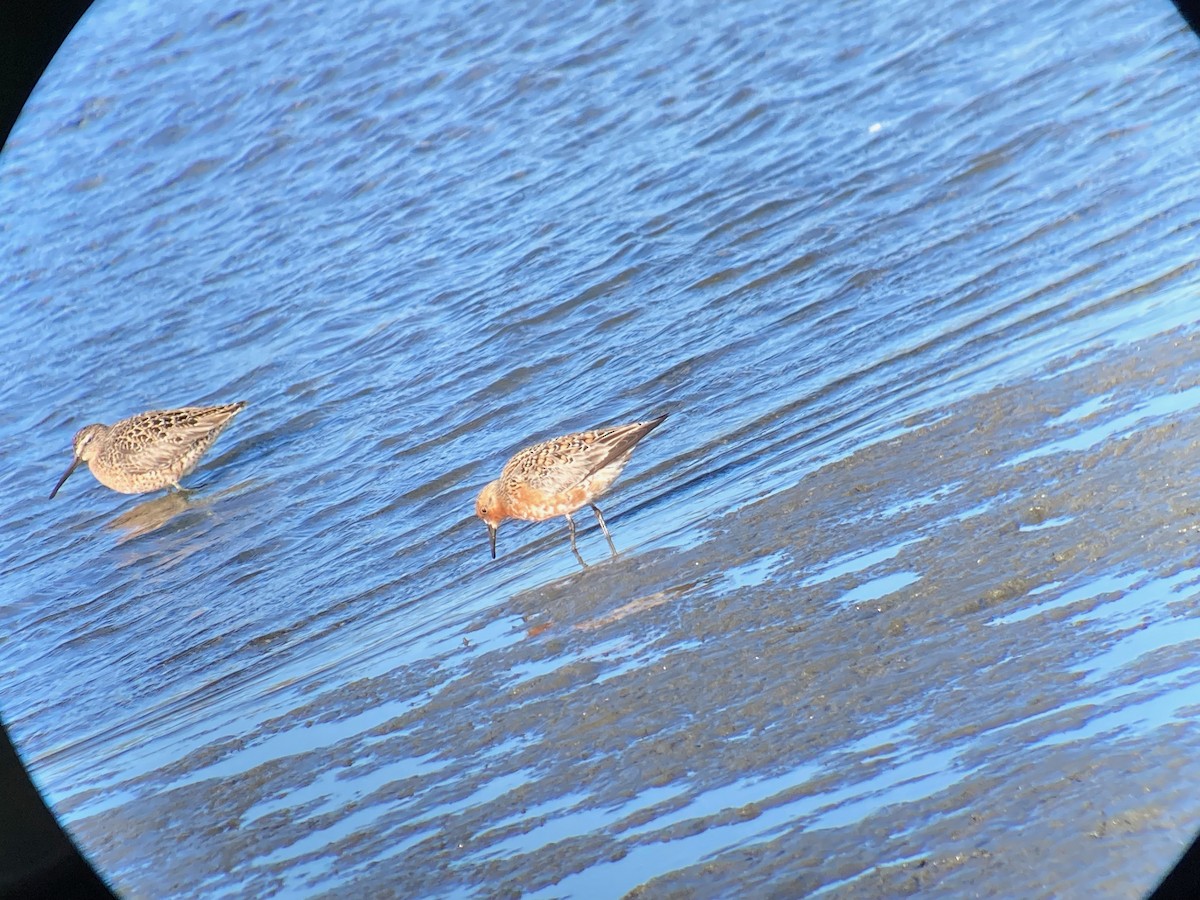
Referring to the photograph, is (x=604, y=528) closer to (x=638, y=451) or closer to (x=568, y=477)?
(x=568, y=477)

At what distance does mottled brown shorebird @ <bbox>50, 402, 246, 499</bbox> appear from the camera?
8.21 m

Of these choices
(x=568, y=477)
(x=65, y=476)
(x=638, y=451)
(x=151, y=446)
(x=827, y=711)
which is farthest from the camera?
(x=65, y=476)

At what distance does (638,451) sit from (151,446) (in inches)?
125

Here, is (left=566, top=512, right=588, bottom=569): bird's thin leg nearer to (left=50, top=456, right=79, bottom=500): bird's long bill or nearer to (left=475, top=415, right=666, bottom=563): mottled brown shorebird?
(left=475, top=415, right=666, bottom=563): mottled brown shorebird

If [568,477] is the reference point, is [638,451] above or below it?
below

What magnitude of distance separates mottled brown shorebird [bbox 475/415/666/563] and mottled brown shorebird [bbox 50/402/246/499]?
9.19 ft

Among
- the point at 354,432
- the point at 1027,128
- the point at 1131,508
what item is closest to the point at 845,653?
the point at 1131,508

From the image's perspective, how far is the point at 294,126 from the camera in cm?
1045

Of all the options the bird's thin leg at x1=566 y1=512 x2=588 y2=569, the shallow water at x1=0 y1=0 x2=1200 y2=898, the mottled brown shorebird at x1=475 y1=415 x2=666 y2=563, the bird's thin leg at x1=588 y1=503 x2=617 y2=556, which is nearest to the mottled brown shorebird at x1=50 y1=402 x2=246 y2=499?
the shallow water at x1=0 y1=0 x2=1200 y2=898

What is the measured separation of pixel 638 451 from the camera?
6879 millimetres

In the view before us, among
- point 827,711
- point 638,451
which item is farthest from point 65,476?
point 827,711

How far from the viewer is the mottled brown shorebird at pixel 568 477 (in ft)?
19.9

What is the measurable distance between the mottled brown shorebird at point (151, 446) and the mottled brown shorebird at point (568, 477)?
280cm

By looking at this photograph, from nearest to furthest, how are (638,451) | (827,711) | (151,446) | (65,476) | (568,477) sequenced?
(827,711) → (568,477) → (638,451) → (151,446) → (65,476)
